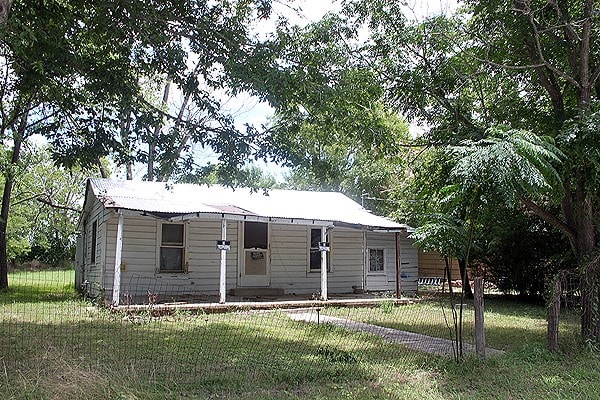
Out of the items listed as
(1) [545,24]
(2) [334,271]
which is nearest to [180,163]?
(1) [545,24]

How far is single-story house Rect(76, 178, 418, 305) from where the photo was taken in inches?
521

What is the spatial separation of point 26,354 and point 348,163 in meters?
31.1

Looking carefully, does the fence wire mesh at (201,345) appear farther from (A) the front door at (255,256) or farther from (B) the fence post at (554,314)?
(A) the front door at (255,256)

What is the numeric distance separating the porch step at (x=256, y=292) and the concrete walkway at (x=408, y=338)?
3.27m

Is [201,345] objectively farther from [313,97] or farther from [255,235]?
[255,235]

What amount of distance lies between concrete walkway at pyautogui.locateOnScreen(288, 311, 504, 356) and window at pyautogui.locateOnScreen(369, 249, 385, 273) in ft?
20.2

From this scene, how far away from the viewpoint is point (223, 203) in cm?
1513

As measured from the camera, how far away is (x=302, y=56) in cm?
776

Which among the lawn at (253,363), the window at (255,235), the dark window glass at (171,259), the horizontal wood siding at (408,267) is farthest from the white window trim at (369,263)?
the lawn at (253,363)

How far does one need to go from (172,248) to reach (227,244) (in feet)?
8.83

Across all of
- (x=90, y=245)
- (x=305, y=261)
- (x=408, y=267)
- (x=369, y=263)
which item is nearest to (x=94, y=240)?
(x=90, y=245)

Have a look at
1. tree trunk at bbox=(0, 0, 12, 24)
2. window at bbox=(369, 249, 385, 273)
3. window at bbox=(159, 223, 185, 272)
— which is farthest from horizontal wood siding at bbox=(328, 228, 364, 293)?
tree trunk at bbox=(0, 0, 12, 24)

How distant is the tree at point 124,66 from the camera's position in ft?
23.6

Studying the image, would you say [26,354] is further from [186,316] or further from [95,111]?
[186,316]
